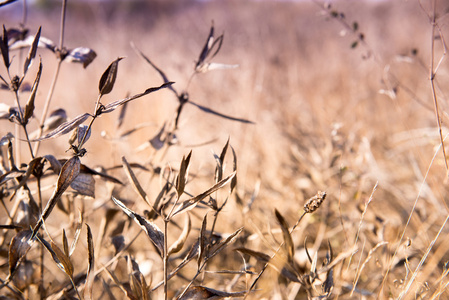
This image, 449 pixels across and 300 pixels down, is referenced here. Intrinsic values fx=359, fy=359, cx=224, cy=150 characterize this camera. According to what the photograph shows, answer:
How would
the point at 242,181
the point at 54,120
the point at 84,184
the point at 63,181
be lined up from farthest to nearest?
the point at 242,181 < the point at 54,120 < the point at 84,184 < the point at 63,181

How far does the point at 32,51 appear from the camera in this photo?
1.75ft

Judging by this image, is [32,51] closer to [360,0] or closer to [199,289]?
[199,289]

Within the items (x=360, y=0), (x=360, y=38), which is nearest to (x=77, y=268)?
(x=360, y=38)

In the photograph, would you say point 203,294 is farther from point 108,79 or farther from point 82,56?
point 82,56

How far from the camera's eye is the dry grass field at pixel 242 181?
54 centimetres

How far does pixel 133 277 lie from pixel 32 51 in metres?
0.36

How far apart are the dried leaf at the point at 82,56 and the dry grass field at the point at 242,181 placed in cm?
10

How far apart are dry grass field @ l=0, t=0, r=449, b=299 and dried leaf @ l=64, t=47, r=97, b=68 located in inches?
3.8

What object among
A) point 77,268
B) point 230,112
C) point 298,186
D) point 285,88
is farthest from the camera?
point 285,88

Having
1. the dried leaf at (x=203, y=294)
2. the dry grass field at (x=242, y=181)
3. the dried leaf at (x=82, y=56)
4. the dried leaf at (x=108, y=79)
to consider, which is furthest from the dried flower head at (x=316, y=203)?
the dried leaf at (x=82, y=56)

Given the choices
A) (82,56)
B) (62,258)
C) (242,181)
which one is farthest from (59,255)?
(242,181)

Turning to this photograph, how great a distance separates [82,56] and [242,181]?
105 cm

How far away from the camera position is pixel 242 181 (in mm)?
1578

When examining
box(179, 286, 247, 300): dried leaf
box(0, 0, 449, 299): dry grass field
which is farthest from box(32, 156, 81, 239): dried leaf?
box(179, 286, 247, 300): dried leaf
